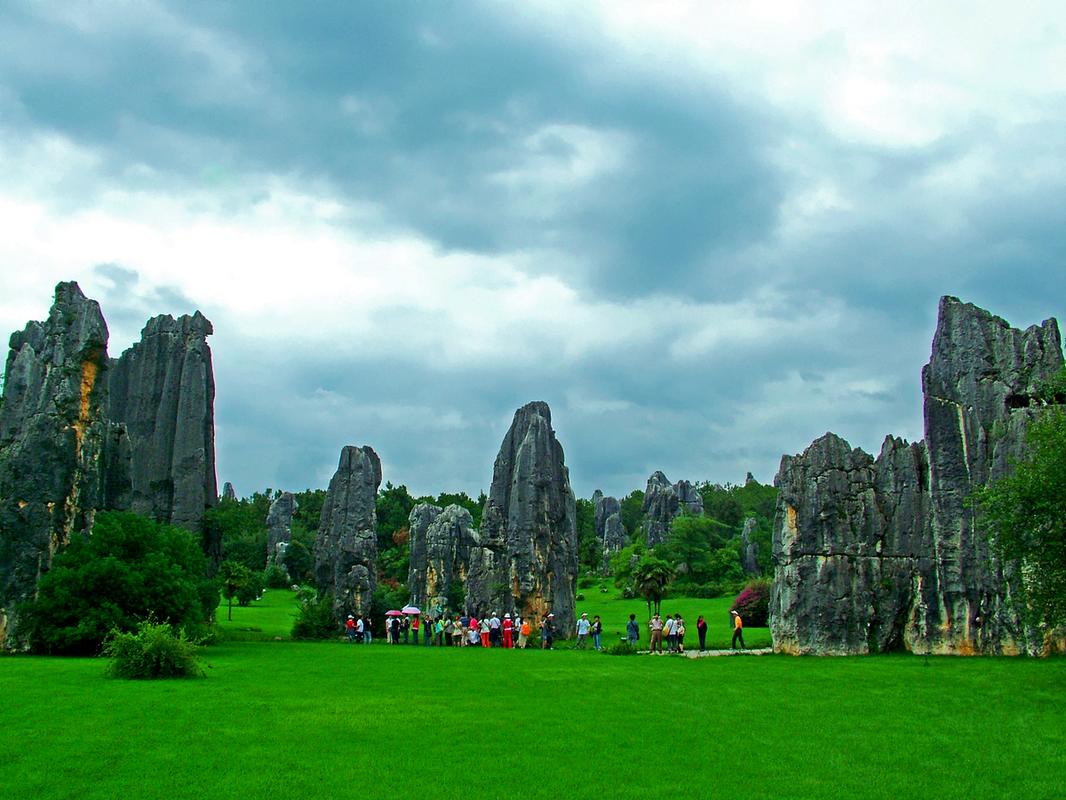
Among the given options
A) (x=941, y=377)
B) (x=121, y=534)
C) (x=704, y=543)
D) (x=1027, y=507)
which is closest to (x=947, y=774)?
(x=1027, y=507)

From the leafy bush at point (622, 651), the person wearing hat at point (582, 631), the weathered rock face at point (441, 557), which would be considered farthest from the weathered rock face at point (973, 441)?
the weathered rock face at point (441, 557)

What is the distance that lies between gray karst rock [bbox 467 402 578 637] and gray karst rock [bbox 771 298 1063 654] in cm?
1788

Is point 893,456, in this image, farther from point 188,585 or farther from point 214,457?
point 214,457

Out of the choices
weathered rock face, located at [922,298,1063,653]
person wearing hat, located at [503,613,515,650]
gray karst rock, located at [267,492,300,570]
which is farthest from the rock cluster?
gray karst rock, located at [267,492,300,570]

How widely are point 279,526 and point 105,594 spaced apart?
224 feet

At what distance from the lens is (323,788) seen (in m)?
10.6

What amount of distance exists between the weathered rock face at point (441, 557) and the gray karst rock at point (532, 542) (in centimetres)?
848

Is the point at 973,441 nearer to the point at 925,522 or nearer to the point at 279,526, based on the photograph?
the point at 925,522

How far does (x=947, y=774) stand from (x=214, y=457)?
4851cm

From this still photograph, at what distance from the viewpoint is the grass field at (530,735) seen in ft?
35.4

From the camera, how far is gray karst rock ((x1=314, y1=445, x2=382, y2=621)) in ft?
169

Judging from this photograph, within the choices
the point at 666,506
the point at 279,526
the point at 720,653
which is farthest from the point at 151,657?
the point at 666,506

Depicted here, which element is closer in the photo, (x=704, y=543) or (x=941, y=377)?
(x=941, y=377)

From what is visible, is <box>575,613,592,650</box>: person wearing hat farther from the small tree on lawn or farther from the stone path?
the small tree on lawn
